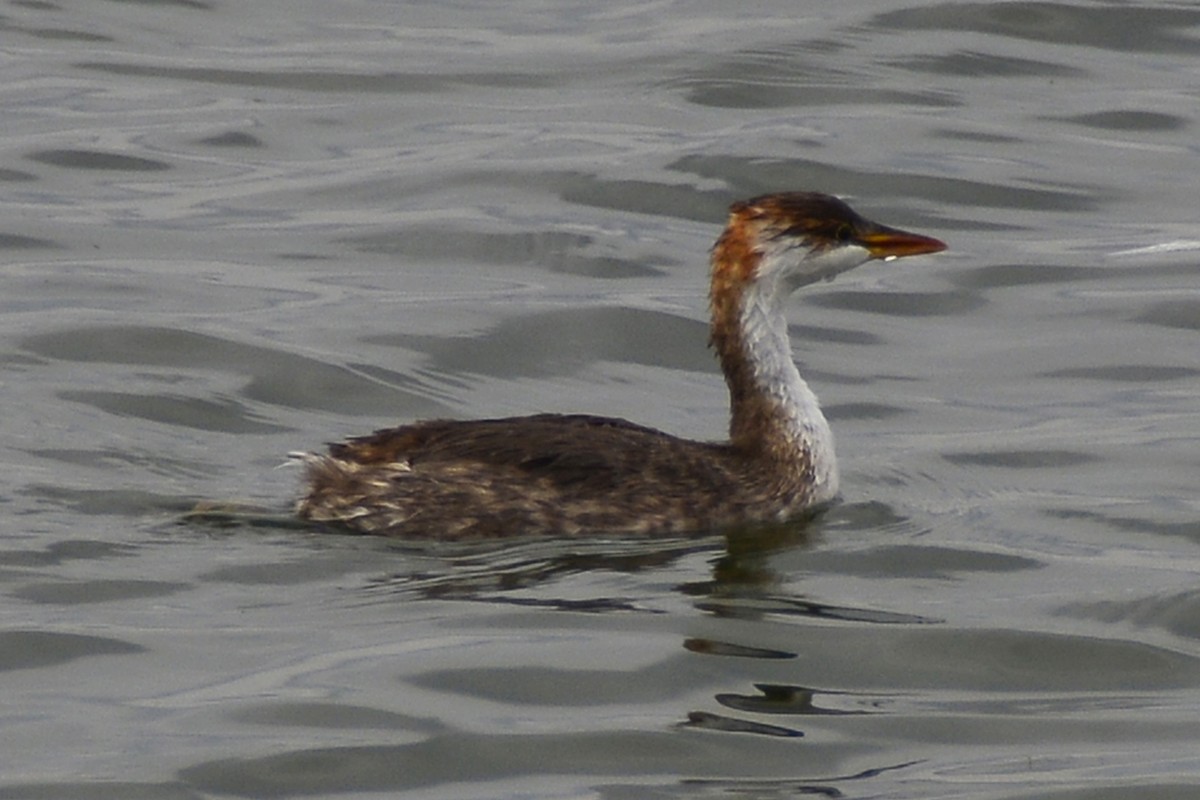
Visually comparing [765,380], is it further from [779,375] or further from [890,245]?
[890,245]

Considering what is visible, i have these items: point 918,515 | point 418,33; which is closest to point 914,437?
point 918,515

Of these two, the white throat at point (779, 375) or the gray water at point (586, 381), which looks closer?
the gray water at point (586, 381)

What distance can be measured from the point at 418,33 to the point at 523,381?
7.25 meters

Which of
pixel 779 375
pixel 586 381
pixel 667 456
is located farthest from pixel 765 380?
pixel 586 381

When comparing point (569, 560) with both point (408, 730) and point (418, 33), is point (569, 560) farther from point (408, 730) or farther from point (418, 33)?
point (418, 33)

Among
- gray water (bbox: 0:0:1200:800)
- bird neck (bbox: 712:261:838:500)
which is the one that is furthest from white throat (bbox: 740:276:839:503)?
gray water (bbox: 0:0:1200:800)

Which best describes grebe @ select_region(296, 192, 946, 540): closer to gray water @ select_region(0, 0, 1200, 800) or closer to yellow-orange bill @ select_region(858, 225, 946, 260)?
yellow-orange bill @ select_region(858, 225, 946, 260)

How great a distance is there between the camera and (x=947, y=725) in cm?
823

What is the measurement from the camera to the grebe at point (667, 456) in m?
9.80

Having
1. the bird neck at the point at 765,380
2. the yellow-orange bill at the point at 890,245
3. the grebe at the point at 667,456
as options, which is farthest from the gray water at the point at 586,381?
the yellow-orange bill at the point at 890,245

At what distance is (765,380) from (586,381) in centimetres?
224

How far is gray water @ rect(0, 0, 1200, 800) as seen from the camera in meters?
8.11

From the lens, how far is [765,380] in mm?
10570

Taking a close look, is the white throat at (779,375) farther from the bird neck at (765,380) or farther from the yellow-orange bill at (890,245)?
the yellow-orange bill at (890,245)
